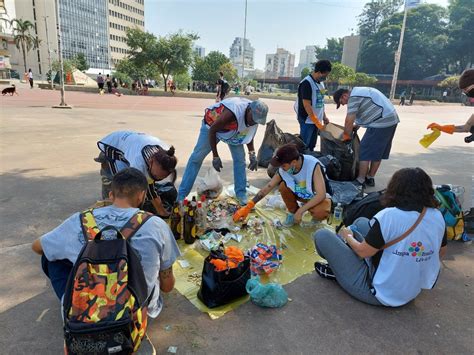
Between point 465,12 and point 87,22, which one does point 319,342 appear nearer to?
point 465,12

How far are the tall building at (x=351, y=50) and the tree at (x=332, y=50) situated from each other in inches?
134

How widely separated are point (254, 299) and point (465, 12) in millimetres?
69465

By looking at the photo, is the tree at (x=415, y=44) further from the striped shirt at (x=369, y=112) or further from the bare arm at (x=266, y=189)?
the bare arm at (x=266, y=189)

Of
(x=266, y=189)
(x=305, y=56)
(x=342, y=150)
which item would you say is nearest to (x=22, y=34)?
(x=342, y=150)

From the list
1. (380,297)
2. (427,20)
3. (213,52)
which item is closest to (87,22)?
(213,52)

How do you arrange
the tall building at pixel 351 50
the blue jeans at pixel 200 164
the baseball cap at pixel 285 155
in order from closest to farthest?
the baseball cap at pixel 285 155 < the blue jeans at pixel 200 164 < the tall building at pixel 351 50

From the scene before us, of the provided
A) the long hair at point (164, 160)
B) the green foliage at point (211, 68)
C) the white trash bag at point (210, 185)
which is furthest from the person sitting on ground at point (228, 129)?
the green foliage at point (211, 68)

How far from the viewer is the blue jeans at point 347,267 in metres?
2.53

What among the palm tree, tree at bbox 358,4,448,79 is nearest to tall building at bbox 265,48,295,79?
tree at bbox 358,4,448,79

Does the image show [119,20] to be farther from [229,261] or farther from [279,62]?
[229,261]

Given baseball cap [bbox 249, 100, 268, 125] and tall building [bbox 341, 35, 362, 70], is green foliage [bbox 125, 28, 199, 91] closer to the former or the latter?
baseball cap [bbox 249, 100, 268, 125]

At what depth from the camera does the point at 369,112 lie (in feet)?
16.5

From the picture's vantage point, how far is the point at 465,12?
5509cm

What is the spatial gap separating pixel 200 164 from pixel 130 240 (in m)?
2.49
